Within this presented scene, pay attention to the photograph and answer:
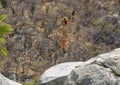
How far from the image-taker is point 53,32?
5897cm

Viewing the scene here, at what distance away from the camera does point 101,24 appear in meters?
58.7

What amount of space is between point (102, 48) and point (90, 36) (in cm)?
276

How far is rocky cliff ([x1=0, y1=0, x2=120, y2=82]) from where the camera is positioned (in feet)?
174

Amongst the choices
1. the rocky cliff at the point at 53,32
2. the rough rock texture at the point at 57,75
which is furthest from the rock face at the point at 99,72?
the rocky cliff at the point at 53,32

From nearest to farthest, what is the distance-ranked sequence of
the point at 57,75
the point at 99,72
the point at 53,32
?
the point at 99,72 < the point at 57,75 < the point at 53,32

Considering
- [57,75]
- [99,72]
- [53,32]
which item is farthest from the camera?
[53,32]

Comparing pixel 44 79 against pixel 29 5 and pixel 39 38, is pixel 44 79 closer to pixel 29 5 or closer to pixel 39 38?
pixel 39 38

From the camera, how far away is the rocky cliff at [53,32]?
53094mm

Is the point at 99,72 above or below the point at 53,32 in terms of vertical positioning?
above

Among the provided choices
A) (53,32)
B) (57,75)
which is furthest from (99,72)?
(53,32)

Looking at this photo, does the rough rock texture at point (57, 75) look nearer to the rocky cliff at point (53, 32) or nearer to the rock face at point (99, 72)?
the rock face at point (99, 72)

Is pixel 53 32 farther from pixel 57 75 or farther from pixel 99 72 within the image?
pixel 99 72

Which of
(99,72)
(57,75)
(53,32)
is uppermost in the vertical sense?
(99,72)

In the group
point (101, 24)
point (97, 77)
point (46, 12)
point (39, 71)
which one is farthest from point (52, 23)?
point (97, 77)
